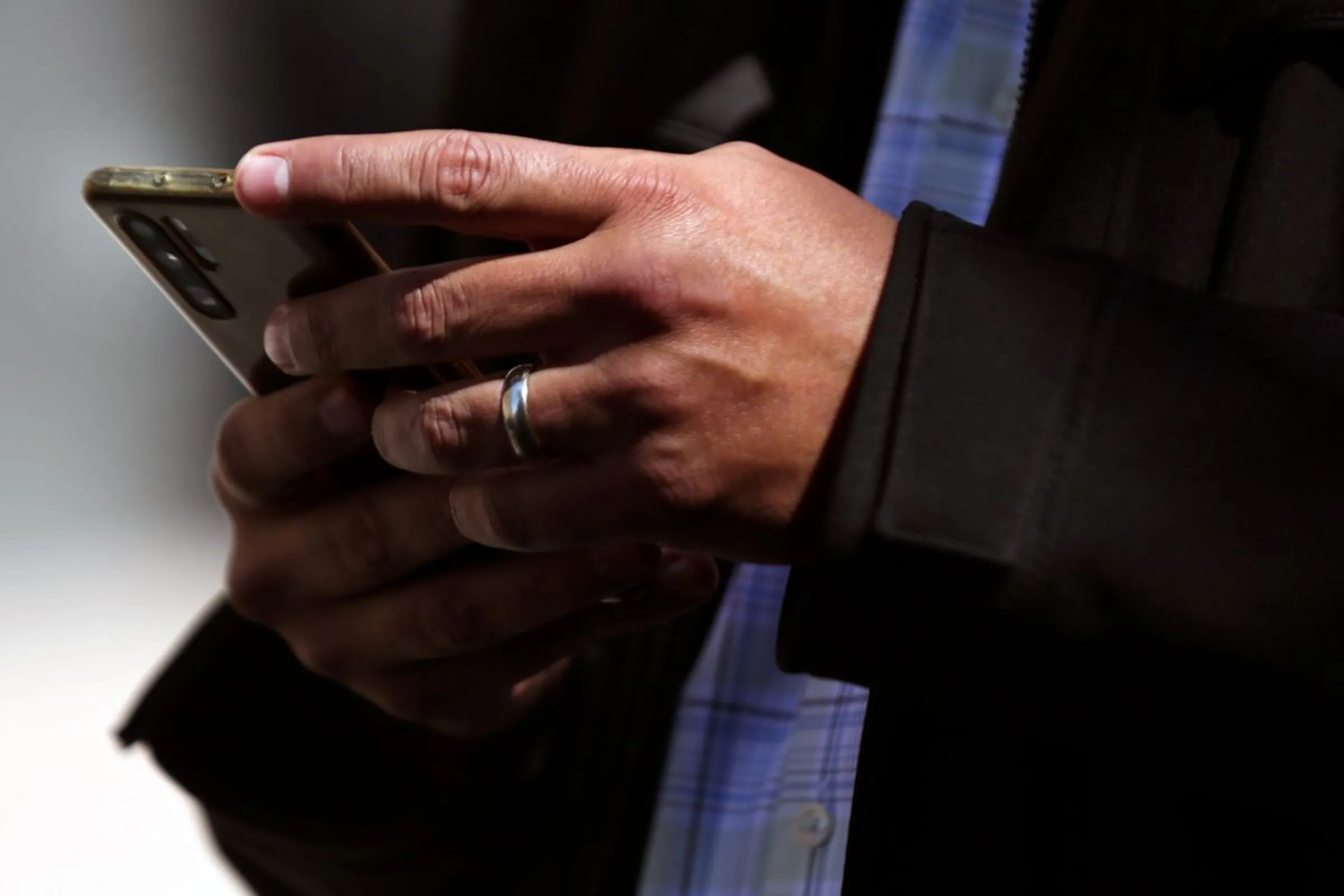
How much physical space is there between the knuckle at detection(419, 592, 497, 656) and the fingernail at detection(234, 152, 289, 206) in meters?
0.20

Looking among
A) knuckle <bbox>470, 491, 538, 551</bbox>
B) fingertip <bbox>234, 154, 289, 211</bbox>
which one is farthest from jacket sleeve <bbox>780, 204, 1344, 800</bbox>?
fingertip <bbox>234, 154, 289, 211</bbox>

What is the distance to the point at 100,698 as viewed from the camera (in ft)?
2.90

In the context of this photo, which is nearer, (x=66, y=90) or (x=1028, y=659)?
(x=1028, y=659)

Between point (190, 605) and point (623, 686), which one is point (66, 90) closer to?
point (190, 605)

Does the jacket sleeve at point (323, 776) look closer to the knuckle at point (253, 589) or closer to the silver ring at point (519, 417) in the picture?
the knuckle at point (253, 589)

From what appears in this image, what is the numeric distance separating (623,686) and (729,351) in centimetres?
32

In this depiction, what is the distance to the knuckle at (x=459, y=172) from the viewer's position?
0.37 meters

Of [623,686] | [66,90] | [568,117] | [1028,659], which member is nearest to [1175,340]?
[1028,659]

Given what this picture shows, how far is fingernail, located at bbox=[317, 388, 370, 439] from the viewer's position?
1.51 ft

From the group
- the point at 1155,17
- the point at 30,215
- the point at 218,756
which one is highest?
the point at 1155,17

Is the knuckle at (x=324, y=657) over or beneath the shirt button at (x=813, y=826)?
over

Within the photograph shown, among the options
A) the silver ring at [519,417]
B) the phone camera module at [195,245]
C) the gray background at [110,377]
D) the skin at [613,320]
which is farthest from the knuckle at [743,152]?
the gray background at [110,377]

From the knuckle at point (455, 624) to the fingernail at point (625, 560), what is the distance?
6cm

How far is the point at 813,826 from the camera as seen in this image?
1.80ft
